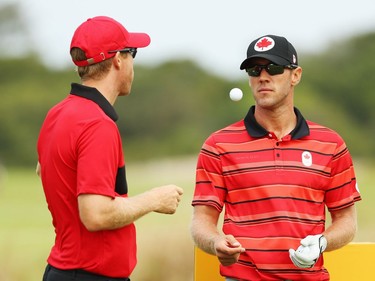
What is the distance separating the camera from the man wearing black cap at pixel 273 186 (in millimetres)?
4098

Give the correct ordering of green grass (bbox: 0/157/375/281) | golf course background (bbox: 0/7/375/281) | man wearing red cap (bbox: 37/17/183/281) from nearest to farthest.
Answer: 1. man wearing red cap (bbox: 37/17/183/281)
2. green grass (bbox: 0/157/375/281)
3. golf course background (bbox: 0/7/375/281)

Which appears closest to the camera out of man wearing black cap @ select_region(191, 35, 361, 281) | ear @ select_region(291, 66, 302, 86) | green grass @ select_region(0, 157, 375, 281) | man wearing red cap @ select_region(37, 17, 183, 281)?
man wearing red cap @ select_region(37, 17, 183, 281)

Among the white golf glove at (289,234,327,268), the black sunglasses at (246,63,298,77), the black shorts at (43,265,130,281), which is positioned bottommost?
the black shorts at (43,265,130,281)

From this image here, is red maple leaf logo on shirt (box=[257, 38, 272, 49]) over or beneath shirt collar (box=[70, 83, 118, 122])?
over

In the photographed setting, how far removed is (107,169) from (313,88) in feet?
126

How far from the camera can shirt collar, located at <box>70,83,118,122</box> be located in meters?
3.90

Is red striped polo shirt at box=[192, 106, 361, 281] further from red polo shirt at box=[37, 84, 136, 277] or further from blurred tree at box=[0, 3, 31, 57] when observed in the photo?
blurred tree at box=[0, 3, 31, 57]

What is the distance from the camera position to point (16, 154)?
35094mm

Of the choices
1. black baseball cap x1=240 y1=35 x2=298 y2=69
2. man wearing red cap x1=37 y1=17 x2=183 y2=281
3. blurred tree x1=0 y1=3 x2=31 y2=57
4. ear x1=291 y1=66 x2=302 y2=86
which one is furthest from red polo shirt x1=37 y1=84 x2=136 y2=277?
blurred tree x1=0 y1=3 x2=31 y2=57

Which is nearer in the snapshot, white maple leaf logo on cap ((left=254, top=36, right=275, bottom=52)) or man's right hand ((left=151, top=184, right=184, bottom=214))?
man's right hand ((left=151, top=184, right=184, bottom=214))

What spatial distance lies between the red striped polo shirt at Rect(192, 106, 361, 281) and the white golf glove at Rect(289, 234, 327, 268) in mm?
112

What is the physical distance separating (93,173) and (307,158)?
44.7 inches

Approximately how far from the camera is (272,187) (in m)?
4.14

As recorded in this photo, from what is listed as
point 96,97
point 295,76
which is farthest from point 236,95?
point 96,97
